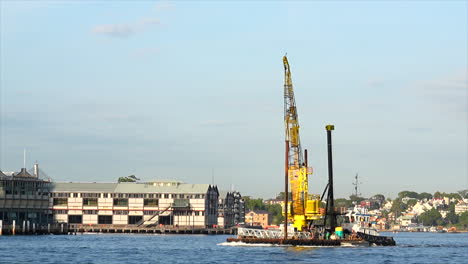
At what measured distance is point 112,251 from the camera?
13525cm

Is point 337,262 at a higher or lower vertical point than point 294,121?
lower

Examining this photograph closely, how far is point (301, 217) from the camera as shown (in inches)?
5768

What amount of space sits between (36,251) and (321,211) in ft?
145

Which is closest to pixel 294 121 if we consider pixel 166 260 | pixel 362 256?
pixel 362 256

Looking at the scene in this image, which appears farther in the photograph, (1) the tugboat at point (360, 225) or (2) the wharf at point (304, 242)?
(1) the tugboat at point (360, 225)

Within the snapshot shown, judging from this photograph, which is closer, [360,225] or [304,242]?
[304,242]

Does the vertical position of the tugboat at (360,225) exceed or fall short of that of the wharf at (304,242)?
it exceeds it

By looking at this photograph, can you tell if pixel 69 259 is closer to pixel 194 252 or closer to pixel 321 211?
pixel 194 252

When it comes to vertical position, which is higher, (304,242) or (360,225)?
(360,225)

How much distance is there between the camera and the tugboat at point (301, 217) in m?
140

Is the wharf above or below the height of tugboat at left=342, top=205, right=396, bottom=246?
below

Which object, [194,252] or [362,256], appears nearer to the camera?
[362,256]

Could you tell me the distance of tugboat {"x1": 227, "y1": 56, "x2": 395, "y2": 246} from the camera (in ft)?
458

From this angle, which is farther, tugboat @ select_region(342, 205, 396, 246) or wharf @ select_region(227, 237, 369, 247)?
tugboat @ select_region(342, 205, 396, 246)
